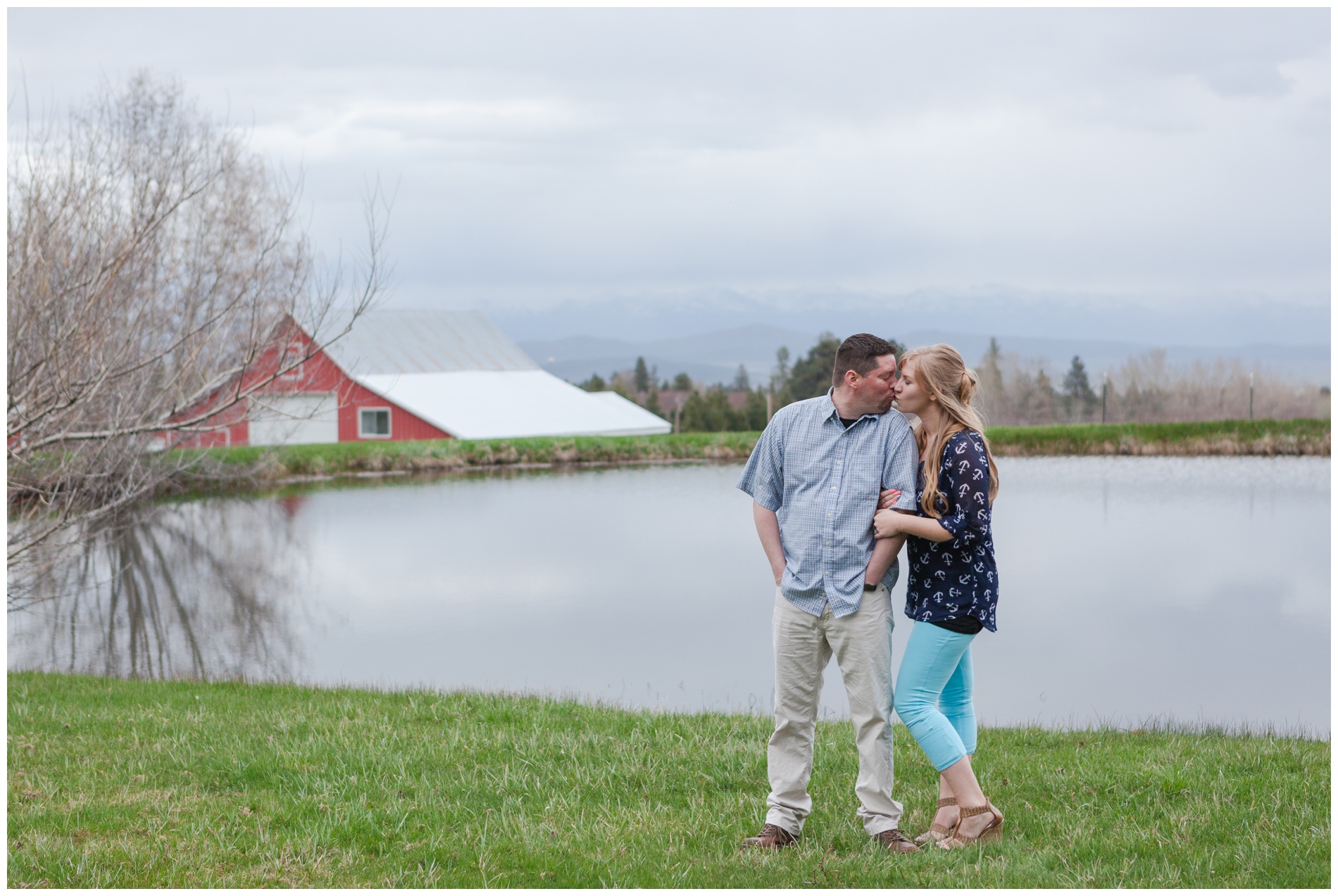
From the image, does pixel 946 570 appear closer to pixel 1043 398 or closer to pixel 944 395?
pixel 944 395

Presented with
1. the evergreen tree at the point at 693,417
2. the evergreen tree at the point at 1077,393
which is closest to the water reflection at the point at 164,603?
the evergreen tree at the point at 693,417

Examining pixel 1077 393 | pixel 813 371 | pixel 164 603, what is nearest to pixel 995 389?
pixel 1077 393

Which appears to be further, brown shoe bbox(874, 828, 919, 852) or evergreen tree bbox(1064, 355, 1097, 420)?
evergreen tree bbox(1064, 355, 1097, 420)

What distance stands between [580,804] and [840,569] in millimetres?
1646

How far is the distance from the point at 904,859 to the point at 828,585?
977 mm

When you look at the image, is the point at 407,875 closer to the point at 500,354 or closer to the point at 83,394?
the point at 83,394

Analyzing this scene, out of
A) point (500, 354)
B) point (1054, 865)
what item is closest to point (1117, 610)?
point (1054, 865)

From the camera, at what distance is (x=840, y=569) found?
425cm

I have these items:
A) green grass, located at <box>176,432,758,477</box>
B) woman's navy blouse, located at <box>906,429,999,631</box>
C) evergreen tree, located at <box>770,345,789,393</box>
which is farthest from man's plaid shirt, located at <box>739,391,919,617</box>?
evergreen tree, located at <box>770,345,789,393</box>

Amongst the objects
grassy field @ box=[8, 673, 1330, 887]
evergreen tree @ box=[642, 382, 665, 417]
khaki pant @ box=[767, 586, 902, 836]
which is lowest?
grassy field @ box=[8, 673, 1330, 887]

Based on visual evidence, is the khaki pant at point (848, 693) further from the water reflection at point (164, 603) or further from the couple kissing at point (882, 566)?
the water reflection at point (164, 603)

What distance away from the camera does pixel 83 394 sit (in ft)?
24.1

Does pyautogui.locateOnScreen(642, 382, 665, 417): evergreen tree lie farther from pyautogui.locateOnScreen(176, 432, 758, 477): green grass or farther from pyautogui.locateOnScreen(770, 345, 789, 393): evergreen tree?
pyautogui.locateOnScreen(176, 432, 758, 477): green grass

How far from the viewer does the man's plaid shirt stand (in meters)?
4.25
